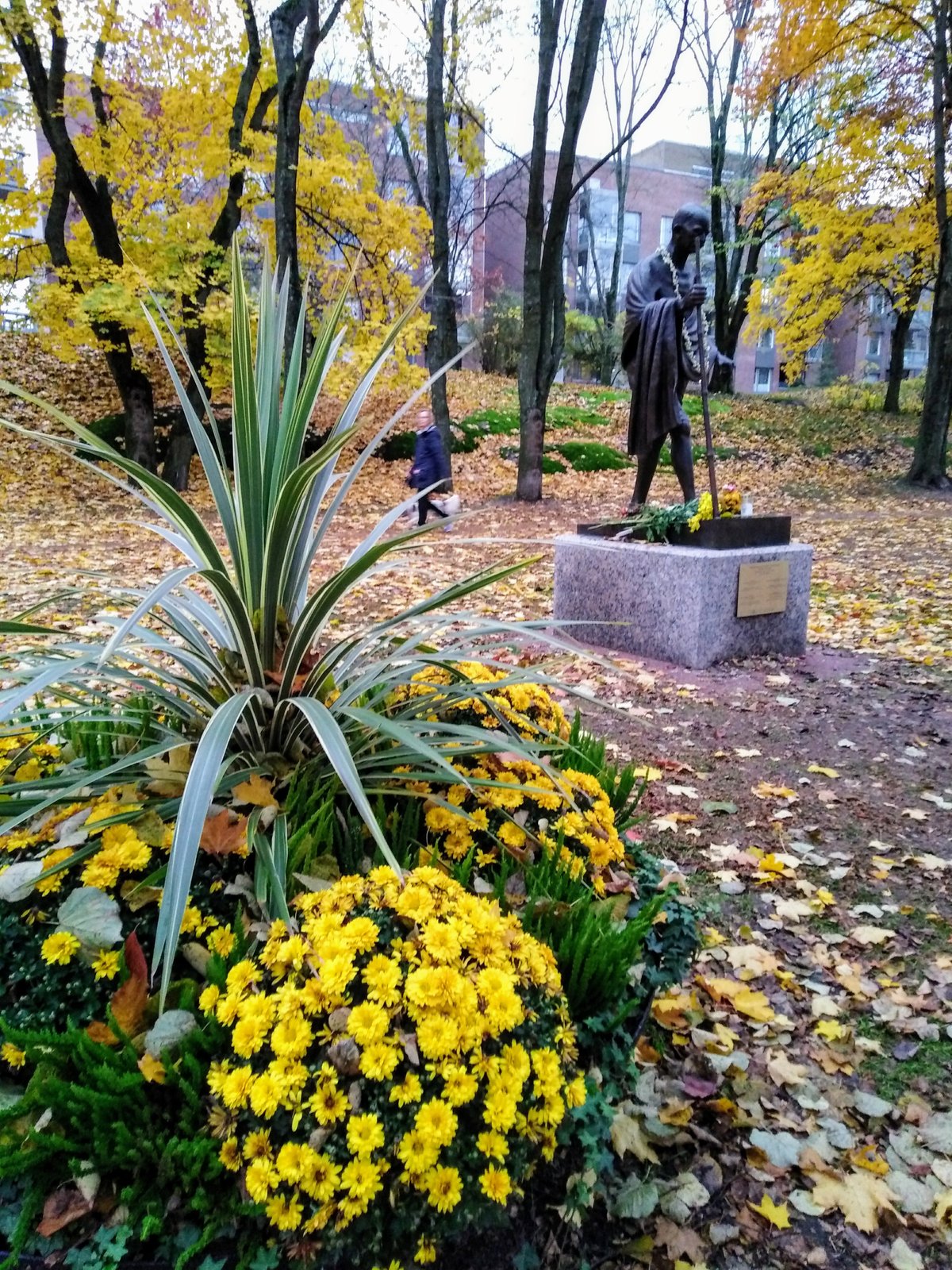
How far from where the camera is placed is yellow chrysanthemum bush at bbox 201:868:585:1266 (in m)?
1.04

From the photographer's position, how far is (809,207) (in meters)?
14.2

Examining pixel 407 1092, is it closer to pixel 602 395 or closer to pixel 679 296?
pixel 679 296

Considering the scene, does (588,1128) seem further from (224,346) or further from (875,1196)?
(224,346)

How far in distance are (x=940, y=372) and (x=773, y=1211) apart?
13.0m

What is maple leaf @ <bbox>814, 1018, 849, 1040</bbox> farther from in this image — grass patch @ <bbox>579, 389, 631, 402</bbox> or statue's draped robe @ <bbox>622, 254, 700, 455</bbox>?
grass patch @ <bbox>579, 389, 631, 402</bbox>

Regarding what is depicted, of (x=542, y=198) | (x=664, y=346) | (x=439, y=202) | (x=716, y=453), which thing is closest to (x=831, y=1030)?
(x=664, y=346)

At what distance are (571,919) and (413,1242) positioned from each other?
55cm

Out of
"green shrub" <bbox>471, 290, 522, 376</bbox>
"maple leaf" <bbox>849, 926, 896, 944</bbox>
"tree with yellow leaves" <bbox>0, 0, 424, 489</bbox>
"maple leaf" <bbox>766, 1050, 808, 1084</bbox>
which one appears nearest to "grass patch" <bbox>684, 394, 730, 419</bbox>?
"green shrub" <bbox>471, 290, 522, 376</bbox>

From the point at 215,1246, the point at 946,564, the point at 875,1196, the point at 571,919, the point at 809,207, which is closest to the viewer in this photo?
the point at 215,1246

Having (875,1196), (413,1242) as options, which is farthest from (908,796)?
(413,1242)

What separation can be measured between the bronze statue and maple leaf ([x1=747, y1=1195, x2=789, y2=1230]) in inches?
187

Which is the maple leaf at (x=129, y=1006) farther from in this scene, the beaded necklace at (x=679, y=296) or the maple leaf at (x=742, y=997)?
the beaded necklace at (x=679, y=296)

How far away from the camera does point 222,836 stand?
4.95ft

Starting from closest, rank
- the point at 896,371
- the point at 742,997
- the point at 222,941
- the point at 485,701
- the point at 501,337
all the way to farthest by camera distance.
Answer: the point at 222,941
the point at 485,701
the point at 742,997
the point at 896,371
the point at 501,337
